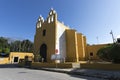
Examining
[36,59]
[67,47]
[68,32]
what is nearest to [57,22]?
[68,32]

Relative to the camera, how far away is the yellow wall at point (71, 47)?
26.6 m

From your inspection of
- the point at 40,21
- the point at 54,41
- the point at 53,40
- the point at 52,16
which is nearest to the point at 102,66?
the point at 54,41

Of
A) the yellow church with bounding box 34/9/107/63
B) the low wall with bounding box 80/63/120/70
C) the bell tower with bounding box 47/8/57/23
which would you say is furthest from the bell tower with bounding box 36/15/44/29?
the low wall with bounding box 80/63/120/70

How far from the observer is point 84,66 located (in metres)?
17.0

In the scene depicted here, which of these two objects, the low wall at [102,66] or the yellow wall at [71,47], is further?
the yellow wall at [71,47]

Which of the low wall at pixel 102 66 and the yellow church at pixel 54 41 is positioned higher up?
the yellow church at pixel 54 41

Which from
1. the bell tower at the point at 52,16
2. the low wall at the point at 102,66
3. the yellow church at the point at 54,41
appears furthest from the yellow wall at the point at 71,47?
the low wall at the point at 102,66

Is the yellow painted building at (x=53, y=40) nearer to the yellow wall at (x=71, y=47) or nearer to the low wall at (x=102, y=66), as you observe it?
the yellow wall at (x=71, y=47)

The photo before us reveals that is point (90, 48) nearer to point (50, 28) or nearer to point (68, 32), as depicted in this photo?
point (68, 32)

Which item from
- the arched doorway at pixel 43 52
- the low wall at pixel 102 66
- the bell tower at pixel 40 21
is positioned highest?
the bell tower at pixel 40 21

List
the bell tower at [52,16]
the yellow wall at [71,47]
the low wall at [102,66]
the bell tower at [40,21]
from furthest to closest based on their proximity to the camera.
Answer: the bell tower at [40,21], the yellow wall at [71,47], the bell tower at [52,16], the low wall at [102,66]

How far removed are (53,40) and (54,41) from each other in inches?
12.6

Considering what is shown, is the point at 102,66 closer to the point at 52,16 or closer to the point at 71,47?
the point at 71,47

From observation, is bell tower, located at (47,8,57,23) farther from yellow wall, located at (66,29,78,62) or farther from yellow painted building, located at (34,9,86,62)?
yellow wall, located at (66,29,78,62)
